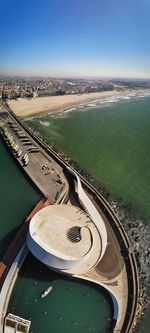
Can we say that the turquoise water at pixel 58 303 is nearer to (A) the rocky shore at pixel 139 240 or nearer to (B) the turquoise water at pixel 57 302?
(B) the turquoise water at pixel 57 302

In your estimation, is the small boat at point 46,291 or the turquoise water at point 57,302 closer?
the turquoise water at point 57,302

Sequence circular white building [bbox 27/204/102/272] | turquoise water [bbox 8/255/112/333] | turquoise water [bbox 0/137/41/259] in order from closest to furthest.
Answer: turquoise water [bbox 8/255/112/333]
circular white building [bbox 27/204/102/272]
turquoise water [bbox 0/137/41/259]

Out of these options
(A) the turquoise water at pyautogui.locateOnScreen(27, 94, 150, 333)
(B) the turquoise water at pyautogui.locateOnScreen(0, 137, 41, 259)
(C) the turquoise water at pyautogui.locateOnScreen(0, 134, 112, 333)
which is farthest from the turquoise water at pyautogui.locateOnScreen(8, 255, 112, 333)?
(B) the turquoise water at pyautogui.locateOnScreen(0, 137, 41, 259)

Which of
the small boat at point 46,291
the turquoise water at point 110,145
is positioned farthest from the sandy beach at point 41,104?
the small boat at point 46,291

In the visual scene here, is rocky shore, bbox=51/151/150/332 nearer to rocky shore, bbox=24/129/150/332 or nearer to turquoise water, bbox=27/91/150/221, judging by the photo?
rocky shore, bbox=24/129/150/332

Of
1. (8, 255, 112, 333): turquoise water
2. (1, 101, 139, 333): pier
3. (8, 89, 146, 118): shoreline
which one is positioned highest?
(8, 89, 146, 118): shoreline
